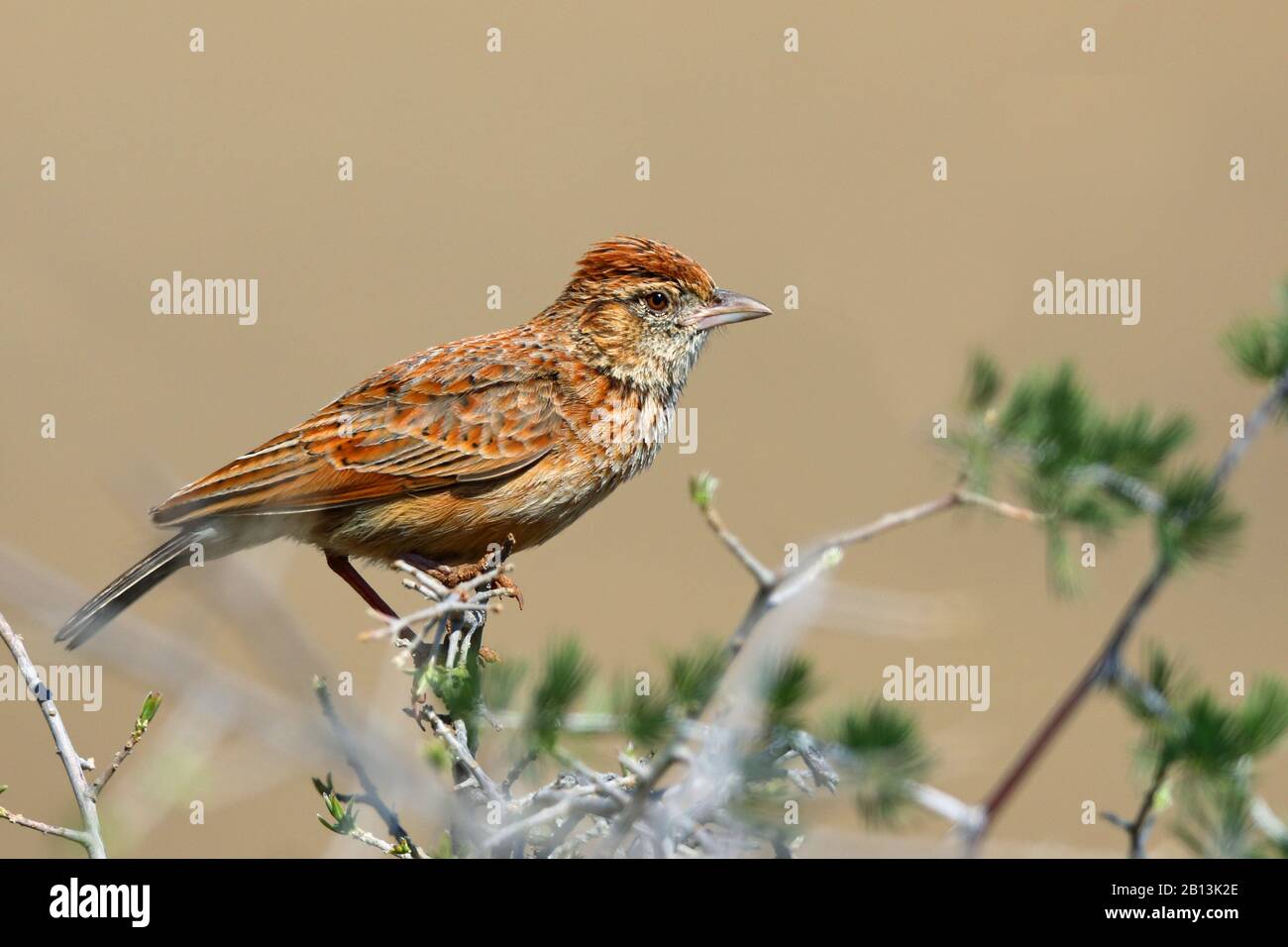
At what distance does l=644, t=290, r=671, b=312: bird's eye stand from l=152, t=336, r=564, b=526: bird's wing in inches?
23.7

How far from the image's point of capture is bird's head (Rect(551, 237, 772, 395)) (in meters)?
6.47

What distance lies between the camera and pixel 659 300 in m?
6.63

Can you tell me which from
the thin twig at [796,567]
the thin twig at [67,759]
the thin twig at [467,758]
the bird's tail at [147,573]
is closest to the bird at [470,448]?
the bird's tail at [147,573]

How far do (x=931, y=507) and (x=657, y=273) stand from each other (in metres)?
4.46

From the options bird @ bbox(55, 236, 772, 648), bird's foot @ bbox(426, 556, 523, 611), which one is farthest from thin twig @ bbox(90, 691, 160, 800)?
bird @ bbox(55, 236, 772, 648)

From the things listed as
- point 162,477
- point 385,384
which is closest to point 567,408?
point 385,384

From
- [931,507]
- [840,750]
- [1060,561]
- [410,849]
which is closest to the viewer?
[840,750]

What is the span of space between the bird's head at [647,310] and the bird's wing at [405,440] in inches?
13.9

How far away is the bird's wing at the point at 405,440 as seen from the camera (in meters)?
5.75

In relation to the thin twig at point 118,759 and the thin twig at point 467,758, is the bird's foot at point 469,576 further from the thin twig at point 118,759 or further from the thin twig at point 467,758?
the thin twig at point 118,759

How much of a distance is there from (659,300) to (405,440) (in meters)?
1.45

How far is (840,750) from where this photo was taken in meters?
2.05

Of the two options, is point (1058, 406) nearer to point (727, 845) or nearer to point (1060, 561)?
point (1060, 561)

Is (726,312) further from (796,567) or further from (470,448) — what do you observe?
(796,567)
